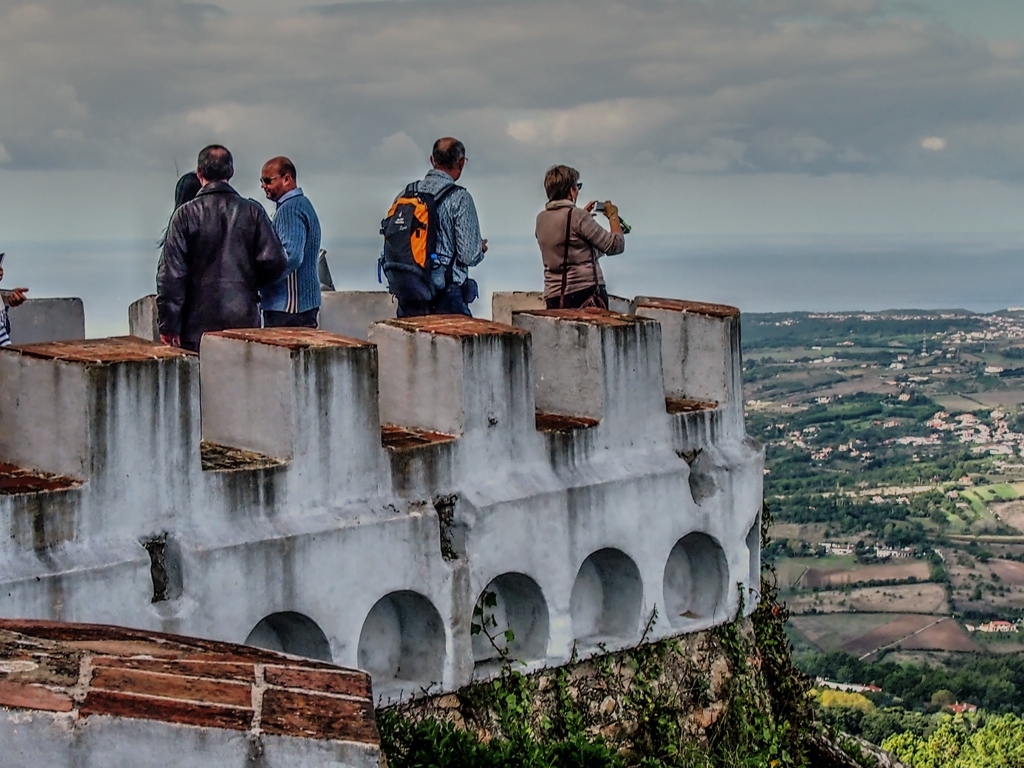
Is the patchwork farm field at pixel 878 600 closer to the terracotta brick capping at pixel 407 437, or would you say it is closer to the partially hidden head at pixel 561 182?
the partially hidden head at pixel 561 182

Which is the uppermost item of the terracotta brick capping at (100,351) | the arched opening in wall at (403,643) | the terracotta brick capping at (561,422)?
the terracotta brick capping at (100,351)

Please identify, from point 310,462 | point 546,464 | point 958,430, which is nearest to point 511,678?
point 546,464

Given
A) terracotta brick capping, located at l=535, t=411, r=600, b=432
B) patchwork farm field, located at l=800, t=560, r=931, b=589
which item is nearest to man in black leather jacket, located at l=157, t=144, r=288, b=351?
terracotta brick capping, located at l=535, t=411, r=600, b=432

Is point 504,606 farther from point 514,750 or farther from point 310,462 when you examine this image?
point 310,462

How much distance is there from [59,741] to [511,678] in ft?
18.5

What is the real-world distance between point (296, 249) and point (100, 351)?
3.15m

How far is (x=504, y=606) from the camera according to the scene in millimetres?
10492

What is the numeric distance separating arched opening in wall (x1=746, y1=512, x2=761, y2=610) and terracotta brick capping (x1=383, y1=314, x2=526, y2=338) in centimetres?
286

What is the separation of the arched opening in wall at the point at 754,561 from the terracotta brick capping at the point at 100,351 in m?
4.91

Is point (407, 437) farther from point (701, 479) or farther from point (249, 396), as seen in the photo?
point (701, 479)

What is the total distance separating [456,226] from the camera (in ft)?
37.7

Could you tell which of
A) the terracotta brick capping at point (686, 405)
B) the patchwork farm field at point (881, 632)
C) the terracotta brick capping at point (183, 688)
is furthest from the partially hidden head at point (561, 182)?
the patchwork farm field at point (881, 632)

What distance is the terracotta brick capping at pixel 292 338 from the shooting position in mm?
9016

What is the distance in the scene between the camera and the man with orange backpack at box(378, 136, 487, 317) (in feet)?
37.6
